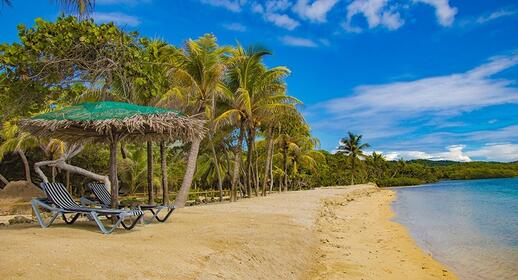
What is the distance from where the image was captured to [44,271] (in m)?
4.27

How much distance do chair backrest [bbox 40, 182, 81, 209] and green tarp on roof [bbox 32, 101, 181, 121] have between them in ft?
4.19

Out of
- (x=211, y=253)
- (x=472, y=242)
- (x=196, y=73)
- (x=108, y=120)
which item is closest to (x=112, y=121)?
(x=108, y=120)

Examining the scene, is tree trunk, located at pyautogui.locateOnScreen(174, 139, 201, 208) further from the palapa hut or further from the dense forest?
the palapa hut

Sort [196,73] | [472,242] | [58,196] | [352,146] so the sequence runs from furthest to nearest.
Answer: [352,146] → [196,73] → [472,242] → [58,196]

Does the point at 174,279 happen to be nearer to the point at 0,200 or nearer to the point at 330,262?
the point at 330,262

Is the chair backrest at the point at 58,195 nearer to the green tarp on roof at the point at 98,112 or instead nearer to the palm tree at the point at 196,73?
the green tarp on roof at the point at 98,112

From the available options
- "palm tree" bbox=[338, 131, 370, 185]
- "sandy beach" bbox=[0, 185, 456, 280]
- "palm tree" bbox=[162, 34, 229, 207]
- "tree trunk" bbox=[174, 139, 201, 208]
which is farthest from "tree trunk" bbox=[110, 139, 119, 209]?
"palm tree" bbox=[338, 131, 370, 185]

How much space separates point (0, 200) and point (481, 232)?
55.5 feet

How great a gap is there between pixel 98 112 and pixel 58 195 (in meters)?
1.79

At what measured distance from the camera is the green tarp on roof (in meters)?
7.54

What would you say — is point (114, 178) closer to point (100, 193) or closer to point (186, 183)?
point (100, 193)

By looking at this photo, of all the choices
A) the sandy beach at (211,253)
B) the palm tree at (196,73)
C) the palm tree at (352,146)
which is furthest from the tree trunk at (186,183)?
the palm tree at (352,146)

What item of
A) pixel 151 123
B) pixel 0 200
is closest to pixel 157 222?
pixel 151 123

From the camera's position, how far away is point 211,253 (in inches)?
227
